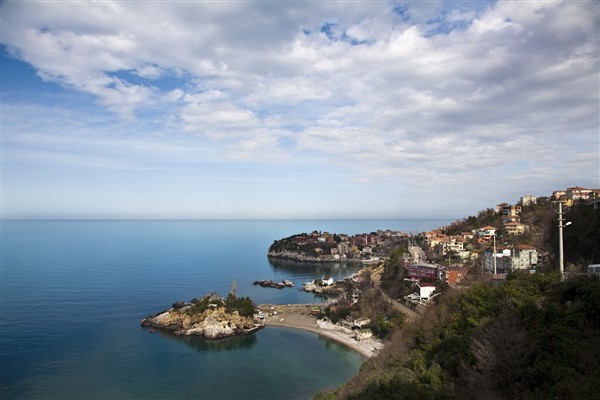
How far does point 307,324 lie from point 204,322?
19.2 ft

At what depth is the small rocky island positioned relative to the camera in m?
20.9

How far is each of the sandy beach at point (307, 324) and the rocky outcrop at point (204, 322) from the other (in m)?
2.04

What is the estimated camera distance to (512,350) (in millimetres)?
6617

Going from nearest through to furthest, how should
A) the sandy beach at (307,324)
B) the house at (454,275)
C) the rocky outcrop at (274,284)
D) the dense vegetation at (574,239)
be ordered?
the dense vegetation at (574,239) < the sandy beach at (307,324) < the house at (454,275) < the rocky outcrop at (274,284)

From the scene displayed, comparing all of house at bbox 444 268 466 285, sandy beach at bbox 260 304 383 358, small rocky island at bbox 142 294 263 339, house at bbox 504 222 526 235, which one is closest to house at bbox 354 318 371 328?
sandy beach at bbox 260 304 383 358

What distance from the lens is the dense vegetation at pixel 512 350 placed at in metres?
6.11

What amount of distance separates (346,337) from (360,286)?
10063 mm

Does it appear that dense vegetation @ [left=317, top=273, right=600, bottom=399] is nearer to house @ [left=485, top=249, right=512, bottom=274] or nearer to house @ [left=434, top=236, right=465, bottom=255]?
house @ [left=485, top=249, right=512, bottom=274]

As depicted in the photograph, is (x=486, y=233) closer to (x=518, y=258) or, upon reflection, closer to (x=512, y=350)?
(x=518, y=258)

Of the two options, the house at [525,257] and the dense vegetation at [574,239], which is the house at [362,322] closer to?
the house at [525,257]

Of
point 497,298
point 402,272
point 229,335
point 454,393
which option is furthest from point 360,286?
point 454,393

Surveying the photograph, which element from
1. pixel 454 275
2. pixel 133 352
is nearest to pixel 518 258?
pixel 454 275

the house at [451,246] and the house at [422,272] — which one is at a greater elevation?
the house at [451,246]

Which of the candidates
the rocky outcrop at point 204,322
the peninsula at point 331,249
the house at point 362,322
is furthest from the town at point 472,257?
the peninsula at point 331,249
